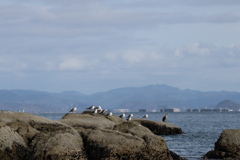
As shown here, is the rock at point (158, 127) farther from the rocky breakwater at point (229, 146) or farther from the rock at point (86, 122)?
the rocky breakwater at point (229, 146)

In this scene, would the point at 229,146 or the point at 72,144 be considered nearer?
the point at 72,144

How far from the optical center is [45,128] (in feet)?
97.1

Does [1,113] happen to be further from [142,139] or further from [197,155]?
[197,155]

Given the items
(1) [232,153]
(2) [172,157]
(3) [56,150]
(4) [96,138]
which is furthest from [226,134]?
(3) [56,150]

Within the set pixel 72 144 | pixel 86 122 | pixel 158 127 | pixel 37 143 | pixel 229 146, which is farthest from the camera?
pixel 158 127

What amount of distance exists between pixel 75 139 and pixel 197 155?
39.6 ft

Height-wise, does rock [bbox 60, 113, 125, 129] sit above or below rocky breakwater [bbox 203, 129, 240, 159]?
above

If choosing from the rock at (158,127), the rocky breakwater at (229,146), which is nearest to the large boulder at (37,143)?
the rocky breakwater at (229,146)

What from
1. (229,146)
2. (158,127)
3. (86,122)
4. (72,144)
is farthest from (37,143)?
(158,127)

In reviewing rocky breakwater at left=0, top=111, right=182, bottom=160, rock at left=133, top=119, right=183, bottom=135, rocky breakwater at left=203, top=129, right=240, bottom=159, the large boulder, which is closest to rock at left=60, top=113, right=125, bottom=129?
rocky breakwater at left=0, top=111, right=182, bottom=160

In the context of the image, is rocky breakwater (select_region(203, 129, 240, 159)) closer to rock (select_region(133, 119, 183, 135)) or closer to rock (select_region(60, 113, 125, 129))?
rock (select_region(60, 113, 125, 129))

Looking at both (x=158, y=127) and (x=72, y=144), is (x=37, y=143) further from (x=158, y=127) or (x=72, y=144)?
(x=158, y=127)

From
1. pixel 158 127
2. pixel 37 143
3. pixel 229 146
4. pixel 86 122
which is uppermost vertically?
pixel 86 122

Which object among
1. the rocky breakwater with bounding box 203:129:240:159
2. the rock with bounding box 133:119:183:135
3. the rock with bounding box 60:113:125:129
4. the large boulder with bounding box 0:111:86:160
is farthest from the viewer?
the rock with bounding box 133:119:183:135
